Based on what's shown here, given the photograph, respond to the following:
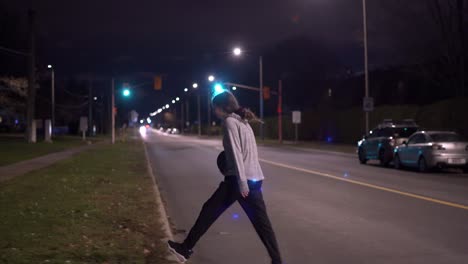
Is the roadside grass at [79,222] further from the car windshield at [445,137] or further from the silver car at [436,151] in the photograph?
the car windshield at [445,137]

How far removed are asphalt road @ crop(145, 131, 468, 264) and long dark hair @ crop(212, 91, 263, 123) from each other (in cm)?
206

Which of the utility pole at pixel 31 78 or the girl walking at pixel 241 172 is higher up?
the utility pole at pixel 31 78

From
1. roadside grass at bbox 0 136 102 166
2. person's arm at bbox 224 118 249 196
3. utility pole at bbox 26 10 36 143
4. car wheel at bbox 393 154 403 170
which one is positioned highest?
utility pole at bbox 26 10 36 143

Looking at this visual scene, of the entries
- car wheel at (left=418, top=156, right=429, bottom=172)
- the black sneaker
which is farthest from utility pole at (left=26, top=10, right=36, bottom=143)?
the black sneaker

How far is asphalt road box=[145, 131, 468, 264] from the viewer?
779 centimetres

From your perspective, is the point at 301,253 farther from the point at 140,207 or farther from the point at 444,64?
the point at 444,64

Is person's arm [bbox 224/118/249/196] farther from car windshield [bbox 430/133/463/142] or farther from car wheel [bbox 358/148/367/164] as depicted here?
car wheel [bbox 358/148/367/164]

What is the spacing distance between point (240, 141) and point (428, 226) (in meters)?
4.76

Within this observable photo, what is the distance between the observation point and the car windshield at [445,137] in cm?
2072

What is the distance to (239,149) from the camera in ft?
20.1

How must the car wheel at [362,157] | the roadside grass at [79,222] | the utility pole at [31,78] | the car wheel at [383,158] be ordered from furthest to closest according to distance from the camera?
the utility pole at [31,78] < the car wheel at [362,157] < the car wheel at [383,158] < the roadside grass at [79,222]

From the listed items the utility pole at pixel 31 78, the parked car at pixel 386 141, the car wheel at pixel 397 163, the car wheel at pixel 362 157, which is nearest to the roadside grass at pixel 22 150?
the utility pole at pixel 31 78

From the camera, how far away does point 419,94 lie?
187ft

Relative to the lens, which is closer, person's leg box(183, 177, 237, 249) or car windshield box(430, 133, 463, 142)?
person's leg box(183, 177, 237, 249)
